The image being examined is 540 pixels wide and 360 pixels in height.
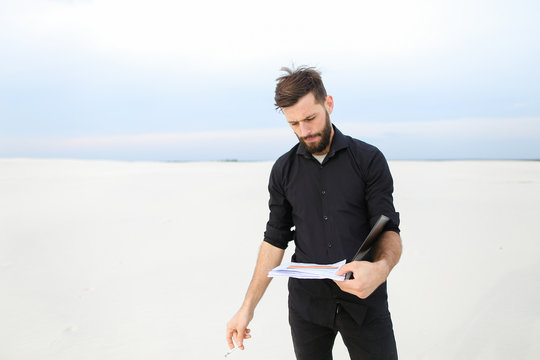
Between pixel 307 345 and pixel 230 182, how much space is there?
417 inches

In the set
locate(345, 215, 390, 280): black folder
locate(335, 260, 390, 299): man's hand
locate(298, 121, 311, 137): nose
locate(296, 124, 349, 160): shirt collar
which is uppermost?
locate(298, 121, 311, 137): nose

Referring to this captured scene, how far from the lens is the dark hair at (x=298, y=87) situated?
164 centimetres

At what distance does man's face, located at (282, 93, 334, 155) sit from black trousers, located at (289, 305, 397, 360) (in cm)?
75

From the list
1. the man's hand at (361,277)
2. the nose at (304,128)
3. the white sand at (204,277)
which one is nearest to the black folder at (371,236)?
the man's hand at (361,277)

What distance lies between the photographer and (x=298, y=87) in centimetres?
164

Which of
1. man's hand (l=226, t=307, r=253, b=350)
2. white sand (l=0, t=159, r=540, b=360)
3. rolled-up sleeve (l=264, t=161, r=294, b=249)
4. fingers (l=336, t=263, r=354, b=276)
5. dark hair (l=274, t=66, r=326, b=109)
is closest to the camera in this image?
fingers (l=336, t=263, r=354, b=276)

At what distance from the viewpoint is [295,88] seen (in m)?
1.64

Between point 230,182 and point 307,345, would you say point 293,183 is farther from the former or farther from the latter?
point 230,182

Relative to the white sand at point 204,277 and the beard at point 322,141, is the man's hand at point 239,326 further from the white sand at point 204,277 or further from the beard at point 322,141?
the white sand at point 204,277

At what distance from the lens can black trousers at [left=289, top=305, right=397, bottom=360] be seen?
5.42 feet

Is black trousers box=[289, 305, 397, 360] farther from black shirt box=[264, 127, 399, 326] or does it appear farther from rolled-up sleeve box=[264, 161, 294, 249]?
rolled-up sleeve box=[264, 161, 294, 249]

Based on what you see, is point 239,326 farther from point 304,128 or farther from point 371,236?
point 304,128

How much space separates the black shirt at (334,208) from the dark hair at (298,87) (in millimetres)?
213

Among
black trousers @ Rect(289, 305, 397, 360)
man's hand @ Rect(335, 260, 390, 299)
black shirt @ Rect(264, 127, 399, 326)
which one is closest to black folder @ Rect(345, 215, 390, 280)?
man's hand @ Rect(335, 260, 390, 299)
